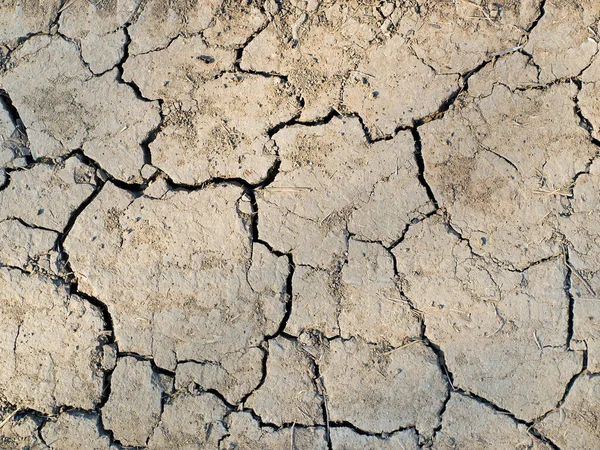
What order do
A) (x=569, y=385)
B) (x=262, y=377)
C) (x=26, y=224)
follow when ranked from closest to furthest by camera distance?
(x=569, y=385), (x=262, y=377), (x=26, y=224)

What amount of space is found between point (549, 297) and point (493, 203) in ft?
1.84

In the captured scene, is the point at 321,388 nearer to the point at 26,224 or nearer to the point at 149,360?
the point at 149,360

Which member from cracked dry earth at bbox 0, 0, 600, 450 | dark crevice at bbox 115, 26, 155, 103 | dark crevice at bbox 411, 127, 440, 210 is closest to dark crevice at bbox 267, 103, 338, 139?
cracked dry earth at bbox 0, 0, 600, 450

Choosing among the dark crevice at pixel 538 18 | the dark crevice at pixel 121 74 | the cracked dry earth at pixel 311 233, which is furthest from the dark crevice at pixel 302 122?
the dark crevice at pixel 538 18

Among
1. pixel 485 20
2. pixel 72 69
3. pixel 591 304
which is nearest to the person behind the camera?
pixel 591 304

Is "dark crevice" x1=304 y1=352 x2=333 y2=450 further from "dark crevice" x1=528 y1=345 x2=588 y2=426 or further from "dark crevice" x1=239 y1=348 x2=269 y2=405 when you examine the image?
"dark crevice" x1=528 y1=345 x2=588 y2=426

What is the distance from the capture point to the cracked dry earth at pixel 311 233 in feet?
9.12

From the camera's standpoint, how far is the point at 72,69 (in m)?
3.11

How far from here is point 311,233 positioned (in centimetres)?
289

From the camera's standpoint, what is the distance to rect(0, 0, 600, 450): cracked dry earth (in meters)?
2.78

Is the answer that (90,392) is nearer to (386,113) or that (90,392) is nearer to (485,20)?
(386,113)

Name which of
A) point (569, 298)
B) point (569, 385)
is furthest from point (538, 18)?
point (569, 385)

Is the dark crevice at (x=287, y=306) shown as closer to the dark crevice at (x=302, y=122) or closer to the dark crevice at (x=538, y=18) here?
the dark crevice at (x=302, y=122)

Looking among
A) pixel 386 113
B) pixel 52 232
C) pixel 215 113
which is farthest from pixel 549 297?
pixel 52 232
